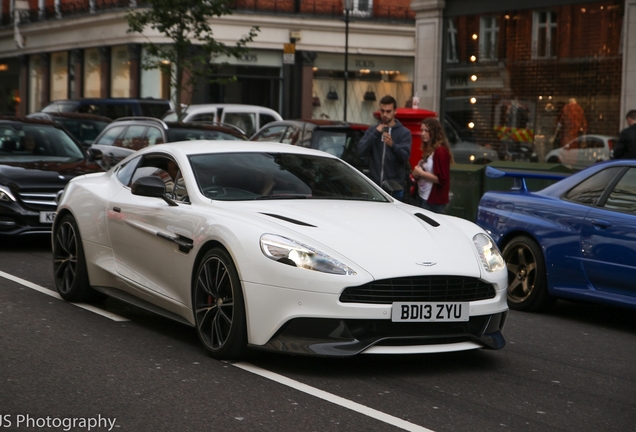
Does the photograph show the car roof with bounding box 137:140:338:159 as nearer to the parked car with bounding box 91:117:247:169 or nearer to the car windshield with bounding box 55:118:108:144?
the parked car with bounding box 91:117:247:169

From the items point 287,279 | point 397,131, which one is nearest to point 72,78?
point 397,131

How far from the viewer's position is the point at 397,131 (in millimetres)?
11758

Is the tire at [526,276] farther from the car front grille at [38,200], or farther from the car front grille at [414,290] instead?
the car front grille at [38,200]

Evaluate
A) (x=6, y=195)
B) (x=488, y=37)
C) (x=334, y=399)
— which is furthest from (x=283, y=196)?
(x=488, y=37)

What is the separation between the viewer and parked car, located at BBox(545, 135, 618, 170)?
17.9 m

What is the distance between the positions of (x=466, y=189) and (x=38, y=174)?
6.22 meters

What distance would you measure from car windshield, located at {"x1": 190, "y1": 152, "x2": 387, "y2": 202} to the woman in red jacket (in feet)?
11.8

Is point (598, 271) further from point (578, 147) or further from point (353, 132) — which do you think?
point (578, 147)

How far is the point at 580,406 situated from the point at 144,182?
3259 millimetres

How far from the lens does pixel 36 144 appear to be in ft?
42.6

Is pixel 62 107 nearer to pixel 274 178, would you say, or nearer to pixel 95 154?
pixel 95 154

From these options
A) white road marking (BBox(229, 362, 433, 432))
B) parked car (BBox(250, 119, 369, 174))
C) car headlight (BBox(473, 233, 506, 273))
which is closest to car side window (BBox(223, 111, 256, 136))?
parked car (BBox(250, 119, 369, 174))

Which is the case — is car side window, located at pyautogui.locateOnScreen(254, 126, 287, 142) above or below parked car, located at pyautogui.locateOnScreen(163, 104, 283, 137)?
below

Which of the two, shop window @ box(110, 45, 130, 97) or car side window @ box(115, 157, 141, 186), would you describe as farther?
shop window @ box(110, 45, 130, 97)
